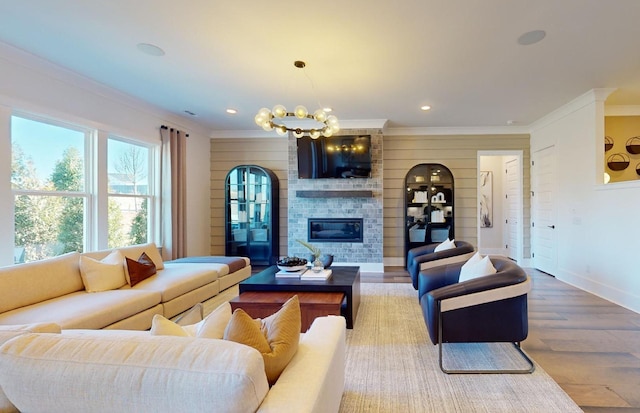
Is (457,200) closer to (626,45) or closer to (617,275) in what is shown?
(617,275)

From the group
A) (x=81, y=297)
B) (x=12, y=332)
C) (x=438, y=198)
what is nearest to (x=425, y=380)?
(x=12, y=332)

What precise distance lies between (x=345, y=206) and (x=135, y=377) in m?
5.58

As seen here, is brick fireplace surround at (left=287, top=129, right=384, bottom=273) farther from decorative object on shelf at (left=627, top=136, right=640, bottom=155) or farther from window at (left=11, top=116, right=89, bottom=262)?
decorative object on shelf at (left=627, top=136, right=640, bottom=155)

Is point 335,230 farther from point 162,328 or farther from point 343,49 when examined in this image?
point 162,328

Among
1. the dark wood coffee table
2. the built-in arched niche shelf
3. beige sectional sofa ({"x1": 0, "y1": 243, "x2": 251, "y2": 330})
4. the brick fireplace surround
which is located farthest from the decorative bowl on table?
the built-in arched niche shelf

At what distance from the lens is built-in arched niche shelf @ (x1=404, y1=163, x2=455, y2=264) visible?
21.2ft

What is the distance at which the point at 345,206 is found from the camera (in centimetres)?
639

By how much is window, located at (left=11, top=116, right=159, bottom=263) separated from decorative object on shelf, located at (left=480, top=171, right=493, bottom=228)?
25.1 ft

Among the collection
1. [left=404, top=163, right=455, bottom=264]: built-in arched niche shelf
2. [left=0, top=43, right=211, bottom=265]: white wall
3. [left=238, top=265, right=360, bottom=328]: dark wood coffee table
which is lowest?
[left=238, top=265, right=360, bottom=328]: dark wood coffee table

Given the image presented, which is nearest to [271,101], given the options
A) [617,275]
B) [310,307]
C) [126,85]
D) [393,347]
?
[126,85]

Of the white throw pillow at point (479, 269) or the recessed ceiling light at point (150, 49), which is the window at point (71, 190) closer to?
the recessed ceiling light at point (150, 49)

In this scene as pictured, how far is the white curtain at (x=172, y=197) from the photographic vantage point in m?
5.59

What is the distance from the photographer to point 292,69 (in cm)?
388

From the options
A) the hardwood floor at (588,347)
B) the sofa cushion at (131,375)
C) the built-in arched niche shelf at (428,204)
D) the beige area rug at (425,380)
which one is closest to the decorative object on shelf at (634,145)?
the hardwood floor at (588,347)
